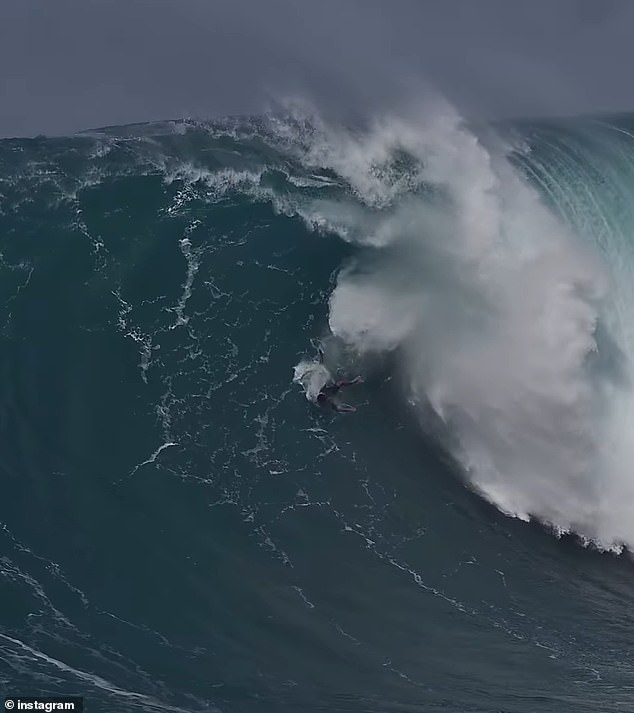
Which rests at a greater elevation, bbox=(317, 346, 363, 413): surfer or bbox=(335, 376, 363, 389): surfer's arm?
bbox=(335, 376, 363, 389): surfer's arm

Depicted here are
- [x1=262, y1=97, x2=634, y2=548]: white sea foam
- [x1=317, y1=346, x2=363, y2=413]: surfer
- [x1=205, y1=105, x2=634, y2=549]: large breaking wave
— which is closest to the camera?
[x1=262, y1=97, x2=634, y2=548]: white sea foam

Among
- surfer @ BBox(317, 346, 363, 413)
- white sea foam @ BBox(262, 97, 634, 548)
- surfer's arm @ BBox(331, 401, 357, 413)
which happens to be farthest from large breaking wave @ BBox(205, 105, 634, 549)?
surfer's arm @ BBox(331, 401, 357, 413)

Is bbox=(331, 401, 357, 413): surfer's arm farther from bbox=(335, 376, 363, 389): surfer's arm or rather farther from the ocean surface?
Answer: bbox=(335, 376, 363, 389): surfer's arm

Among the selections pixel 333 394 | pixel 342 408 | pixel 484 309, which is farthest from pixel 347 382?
pixel 484 309

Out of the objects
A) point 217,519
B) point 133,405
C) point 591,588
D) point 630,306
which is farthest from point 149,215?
point 591,588

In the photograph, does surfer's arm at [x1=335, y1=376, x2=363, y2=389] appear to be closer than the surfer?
No

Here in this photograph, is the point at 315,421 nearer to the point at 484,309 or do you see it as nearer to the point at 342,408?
the point at 342,408

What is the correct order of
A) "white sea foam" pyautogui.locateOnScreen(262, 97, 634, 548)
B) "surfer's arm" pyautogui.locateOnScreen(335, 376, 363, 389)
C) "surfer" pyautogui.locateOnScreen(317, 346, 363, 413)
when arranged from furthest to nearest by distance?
"surfer's arm" pyautogui.locateOnScreen(335, 376, 363, 389)
"surfer" pyautogui.locateOnScreen(317, 346, 363, 413)
"white sea foam" pyautogui.locateOnScreen(262, 97, 634, 548)
